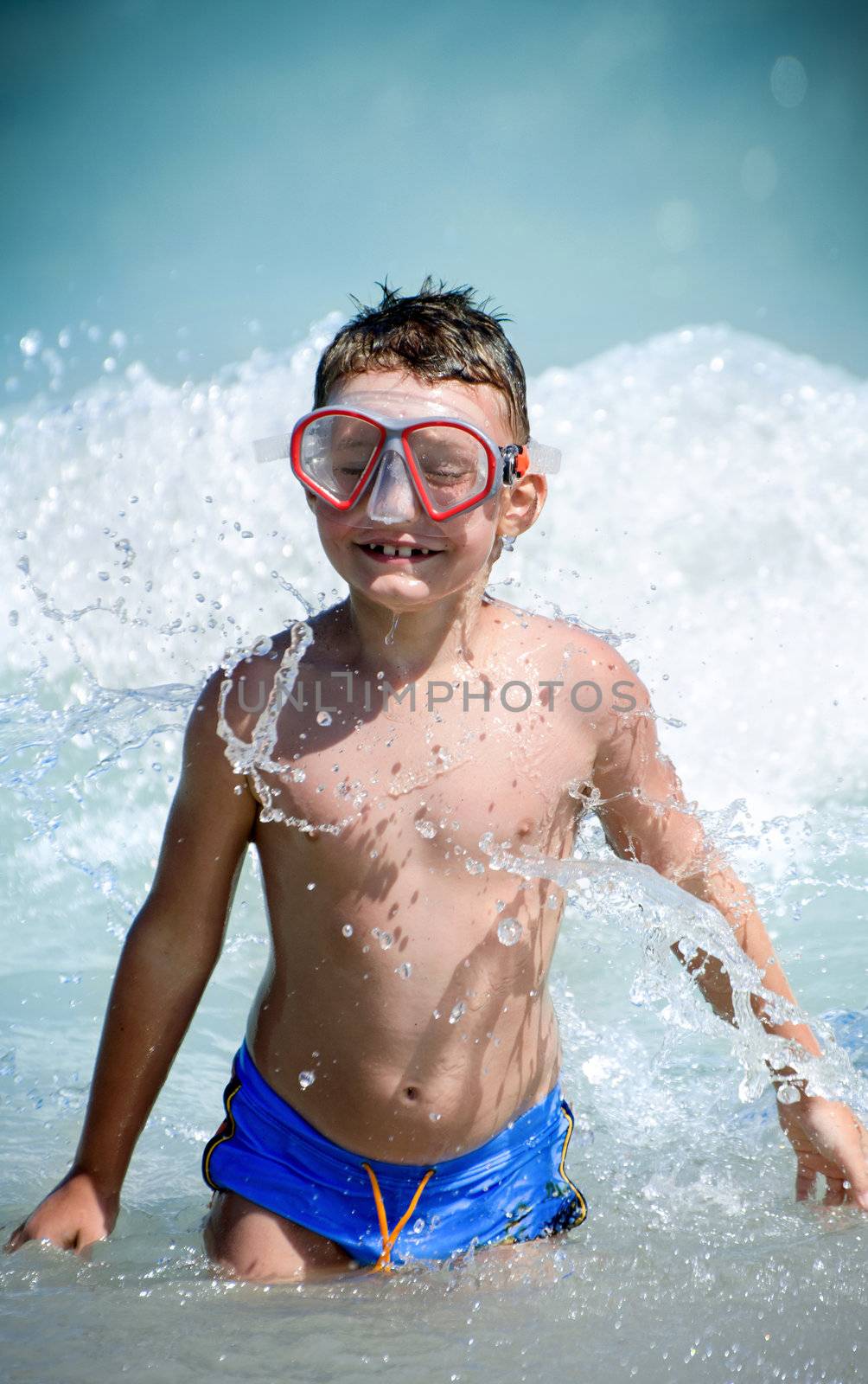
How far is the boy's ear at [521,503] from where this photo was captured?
209 centimetres

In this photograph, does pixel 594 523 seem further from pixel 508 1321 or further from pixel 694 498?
pixel 508 1321

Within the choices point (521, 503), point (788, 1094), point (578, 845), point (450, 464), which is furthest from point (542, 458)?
point (788, 1094)

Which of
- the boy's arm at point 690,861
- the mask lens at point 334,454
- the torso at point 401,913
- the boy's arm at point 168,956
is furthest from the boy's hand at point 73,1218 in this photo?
the mask lens at point 334,454

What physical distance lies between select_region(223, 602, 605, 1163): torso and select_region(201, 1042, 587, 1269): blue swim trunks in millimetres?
28

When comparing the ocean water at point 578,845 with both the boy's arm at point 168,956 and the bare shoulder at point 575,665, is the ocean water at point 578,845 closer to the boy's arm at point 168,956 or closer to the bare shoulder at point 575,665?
the boy's arm at point 168,956

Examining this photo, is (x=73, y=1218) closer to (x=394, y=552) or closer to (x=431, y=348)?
(x=394, y=552)

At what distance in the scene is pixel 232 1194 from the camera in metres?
1.94

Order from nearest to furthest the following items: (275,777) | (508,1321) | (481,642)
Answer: (508,1321) < (275,777) < (481,642)

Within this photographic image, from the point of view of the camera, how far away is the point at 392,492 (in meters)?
1.89

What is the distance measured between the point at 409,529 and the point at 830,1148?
1.21 meters

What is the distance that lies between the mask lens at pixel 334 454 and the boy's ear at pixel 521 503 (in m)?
0.28

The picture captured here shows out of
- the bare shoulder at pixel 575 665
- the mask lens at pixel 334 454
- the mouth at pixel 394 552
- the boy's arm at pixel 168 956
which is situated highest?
the mask lens at pixel 334 454

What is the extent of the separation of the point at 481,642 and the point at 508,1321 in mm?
1013

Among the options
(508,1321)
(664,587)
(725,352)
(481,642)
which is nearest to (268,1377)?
(508,1321)
